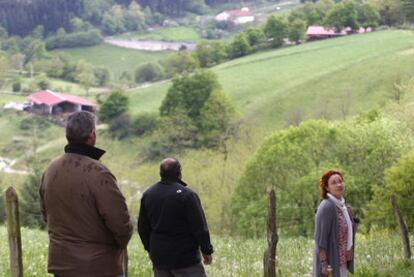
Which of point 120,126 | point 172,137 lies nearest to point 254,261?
point 172,137

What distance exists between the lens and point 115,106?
90375 millimetres

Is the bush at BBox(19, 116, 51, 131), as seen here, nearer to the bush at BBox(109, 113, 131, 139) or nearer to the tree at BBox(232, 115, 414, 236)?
the bush at BBox(109, 113, 131, 139)

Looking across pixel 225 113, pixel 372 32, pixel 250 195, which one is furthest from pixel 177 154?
pixel 372 32

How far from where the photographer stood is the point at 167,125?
75312 millimetres

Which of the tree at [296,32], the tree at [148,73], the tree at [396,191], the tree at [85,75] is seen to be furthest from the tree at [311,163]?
the tree at [85,75]

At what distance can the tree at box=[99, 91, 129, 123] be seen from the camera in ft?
296

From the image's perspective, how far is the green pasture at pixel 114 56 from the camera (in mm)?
163750

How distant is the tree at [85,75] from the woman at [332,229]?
122 m

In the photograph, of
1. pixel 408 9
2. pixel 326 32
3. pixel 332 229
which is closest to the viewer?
pixel 332 229

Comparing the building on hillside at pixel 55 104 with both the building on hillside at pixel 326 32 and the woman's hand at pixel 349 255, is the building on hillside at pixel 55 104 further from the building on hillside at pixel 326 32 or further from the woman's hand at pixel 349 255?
the woman's hand at pixel 349 255

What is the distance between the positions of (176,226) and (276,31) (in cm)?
11318

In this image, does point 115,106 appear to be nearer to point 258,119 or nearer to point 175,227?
point 258,119

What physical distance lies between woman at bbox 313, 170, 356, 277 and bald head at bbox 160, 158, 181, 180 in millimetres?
1940

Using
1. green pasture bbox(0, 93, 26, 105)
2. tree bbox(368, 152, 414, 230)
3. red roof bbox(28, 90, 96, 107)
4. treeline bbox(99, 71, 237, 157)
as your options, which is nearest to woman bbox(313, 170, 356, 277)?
tree bbox(368, 152, 414, 230)
